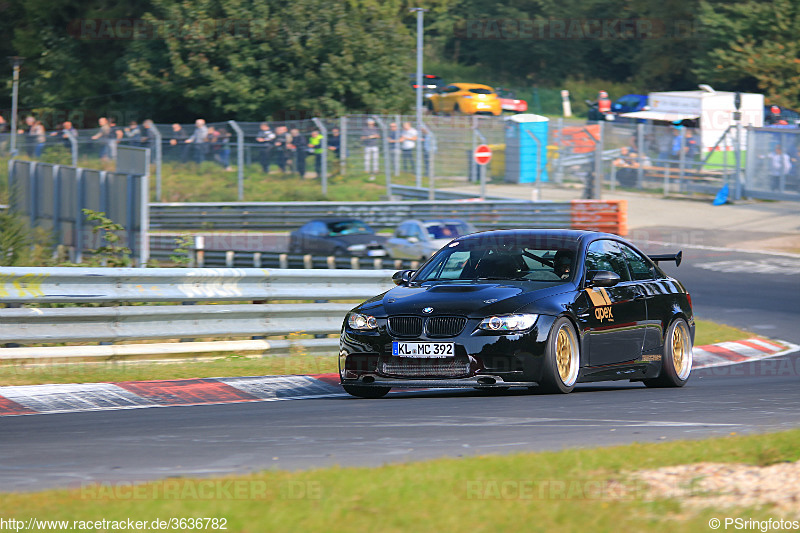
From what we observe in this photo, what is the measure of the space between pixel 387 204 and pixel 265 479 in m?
28.3

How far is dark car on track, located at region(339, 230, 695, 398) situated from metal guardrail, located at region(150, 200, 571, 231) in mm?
20447

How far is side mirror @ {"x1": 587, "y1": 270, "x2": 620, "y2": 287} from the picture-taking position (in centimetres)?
1001

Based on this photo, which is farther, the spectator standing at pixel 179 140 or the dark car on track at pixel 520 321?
the spectator standing at pixel 179 140

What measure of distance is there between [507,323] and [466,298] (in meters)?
0.43

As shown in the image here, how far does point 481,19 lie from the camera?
7594cm

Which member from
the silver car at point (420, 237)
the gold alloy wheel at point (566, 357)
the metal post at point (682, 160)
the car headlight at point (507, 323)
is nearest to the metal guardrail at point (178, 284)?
the car headlight at point (507, 323)

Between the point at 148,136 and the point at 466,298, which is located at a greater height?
the point at 148,136

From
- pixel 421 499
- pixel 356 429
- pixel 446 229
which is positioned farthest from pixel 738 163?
pixel 421 499

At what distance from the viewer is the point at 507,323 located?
9.21m

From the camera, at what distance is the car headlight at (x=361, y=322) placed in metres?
9.60

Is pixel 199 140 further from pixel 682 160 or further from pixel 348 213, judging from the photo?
pixel 682 160

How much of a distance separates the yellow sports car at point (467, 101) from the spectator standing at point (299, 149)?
27691mm

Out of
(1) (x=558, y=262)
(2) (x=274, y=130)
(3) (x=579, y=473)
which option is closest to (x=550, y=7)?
(2) (x=274, y=130)

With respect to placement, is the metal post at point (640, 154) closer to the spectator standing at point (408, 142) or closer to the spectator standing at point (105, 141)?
the spectator standing at point (408, 142)
